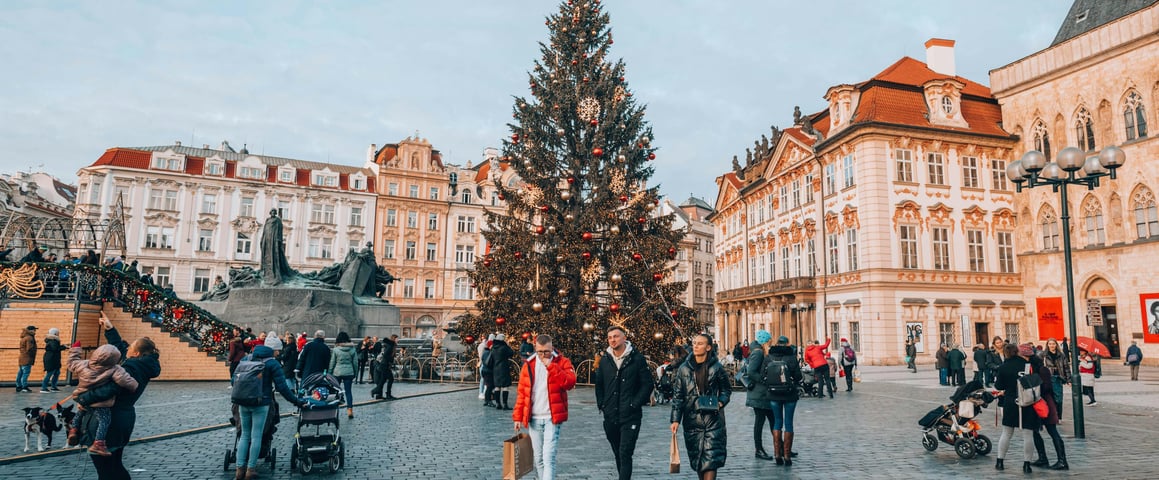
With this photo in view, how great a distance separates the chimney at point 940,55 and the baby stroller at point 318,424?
42.1m

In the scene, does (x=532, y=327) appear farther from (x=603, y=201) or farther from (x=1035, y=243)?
(x=1035, y=243)

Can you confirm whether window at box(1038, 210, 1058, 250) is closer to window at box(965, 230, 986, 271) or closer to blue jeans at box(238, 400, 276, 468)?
window at box(965, 230, 986, 271)

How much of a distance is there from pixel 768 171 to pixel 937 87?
12.6 m

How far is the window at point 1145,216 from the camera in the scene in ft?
96.6

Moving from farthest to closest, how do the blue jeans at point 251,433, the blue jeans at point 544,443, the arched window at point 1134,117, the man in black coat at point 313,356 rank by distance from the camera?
the arched window at point 1134,117
the man in black coat at point 313,356
the blue jeans at point 251,433
the blue jeans at point 544,443

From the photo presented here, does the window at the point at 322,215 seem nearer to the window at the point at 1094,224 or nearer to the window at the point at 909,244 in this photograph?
the window at the point at 909,244

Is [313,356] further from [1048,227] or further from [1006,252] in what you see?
[1048,227]

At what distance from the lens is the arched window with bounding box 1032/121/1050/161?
112 ft

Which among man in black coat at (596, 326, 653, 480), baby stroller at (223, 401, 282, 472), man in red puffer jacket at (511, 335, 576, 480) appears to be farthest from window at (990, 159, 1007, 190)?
baby stroller at (223, 401, 282, 472)


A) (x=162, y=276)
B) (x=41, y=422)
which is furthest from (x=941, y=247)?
(x=162, y=276)

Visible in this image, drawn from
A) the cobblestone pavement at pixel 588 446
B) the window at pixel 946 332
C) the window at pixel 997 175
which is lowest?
the cobblestone pavement at pixel 588 446

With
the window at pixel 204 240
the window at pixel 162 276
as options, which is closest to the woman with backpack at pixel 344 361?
the window at pixel 162 276

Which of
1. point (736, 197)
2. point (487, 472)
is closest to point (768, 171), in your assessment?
point (736, 197)

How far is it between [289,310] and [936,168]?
99.3 feet
